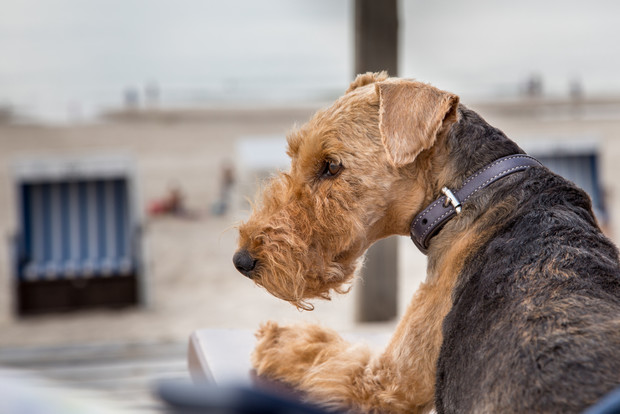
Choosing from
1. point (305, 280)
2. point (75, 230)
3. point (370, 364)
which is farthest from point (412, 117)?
point (75, 230)

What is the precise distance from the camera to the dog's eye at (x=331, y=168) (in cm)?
158

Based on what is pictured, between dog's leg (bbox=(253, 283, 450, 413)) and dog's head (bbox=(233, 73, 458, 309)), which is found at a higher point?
dog's head (bbox=(233, 73, 458, 309))

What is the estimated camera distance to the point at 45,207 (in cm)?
579

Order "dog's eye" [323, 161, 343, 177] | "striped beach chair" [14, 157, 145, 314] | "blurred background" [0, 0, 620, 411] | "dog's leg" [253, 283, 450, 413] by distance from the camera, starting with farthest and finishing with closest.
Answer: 1. "striped beach chair" [14, 157, 145, 314]
2. "blurred background" [0, 0, 620, 411]
3. "dog's eye" [323, 161, 343, 177]
4. "dog's leg" [253, 283, 450, 413]

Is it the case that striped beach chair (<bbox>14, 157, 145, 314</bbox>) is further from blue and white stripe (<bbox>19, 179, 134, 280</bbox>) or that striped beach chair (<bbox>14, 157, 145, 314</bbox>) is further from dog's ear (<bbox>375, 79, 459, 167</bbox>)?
dog's ear (<bbox>375, 79, 459, 167</bbox>)

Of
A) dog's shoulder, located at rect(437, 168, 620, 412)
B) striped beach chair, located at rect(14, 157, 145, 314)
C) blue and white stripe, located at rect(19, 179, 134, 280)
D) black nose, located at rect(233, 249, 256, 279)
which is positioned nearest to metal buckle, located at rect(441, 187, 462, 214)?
dog's shoulder, located at rect(437, 168, 620, 412)

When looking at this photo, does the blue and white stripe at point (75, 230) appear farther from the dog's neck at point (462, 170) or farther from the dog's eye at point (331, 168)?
the dog's neck at point (462, 170)

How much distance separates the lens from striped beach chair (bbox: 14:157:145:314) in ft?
18.8

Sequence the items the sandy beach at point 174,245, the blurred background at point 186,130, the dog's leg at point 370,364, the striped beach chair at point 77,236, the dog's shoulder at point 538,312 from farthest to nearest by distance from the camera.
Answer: the striped beach chair at point 77,236, the sandy beach at point 174,245, the blurred background at point 186,130, the dog's leg at point 370,364, the dog's shoulder at point 538,312

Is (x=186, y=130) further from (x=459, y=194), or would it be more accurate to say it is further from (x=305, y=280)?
(x=459, y=194)

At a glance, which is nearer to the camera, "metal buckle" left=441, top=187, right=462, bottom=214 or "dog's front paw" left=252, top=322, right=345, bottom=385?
"metal buckle" left=441, top=187, right=462, bottom=214

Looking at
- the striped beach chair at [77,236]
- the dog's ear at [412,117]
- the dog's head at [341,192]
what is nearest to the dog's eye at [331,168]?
the dog's head at [341,192]

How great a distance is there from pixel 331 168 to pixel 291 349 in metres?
0.51

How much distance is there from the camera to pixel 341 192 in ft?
5.14
